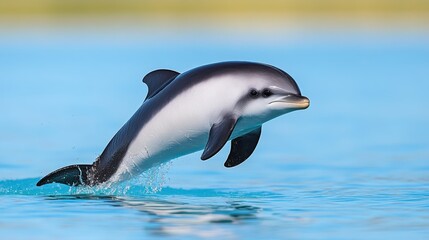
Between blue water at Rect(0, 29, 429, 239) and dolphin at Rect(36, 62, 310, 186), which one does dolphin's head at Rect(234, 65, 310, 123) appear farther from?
blue water at Rect(0, 29, 429, 239)

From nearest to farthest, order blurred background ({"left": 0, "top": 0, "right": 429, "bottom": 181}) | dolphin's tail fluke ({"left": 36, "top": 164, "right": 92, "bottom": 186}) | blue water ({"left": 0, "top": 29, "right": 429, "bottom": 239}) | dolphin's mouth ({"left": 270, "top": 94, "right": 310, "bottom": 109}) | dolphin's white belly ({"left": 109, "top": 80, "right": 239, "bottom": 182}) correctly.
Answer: blue water ({"left": 0, "top": 29, "right": 429, "bottom": 239}), dolphin's mouth ({"left": 270, "top": 94, "right": 310, "bottom": 109}), dolphin's white belly ({"left": 109, "top": 80, "right": 239, "bottom": 182}), dolphin's tail fluke ({"left": 36, "top": 164, "right": 92, "bottom": 186}), blurred background ({"left": 0, "top": 0, "right": 429, "bottom": 181})

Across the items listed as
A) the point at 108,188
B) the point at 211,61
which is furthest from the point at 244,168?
the point at 211,61

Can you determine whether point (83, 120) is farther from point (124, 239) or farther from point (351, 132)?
point (124, 239)

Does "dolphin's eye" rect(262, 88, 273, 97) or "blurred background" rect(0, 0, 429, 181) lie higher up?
"blurred background" rect(0, 0, 429, 181)

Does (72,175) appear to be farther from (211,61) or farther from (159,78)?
(211,61)

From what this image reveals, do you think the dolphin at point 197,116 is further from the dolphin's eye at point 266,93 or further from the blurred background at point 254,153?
the blurred background at point 254,153

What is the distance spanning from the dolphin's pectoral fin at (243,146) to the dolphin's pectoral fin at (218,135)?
2.09ft

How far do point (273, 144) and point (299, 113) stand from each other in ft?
17.0

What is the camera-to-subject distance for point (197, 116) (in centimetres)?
1002

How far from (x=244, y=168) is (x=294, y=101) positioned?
4.38 meters

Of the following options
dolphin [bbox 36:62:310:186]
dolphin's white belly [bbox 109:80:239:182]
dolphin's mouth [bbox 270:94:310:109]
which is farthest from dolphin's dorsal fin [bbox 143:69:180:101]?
dolphin's mouth [bbox 270:94:310:109]

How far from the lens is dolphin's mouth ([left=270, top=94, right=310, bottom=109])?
31.0 ft

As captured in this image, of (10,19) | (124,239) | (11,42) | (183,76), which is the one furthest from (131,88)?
(10,19)

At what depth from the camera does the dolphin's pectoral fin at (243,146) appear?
10.4 m
